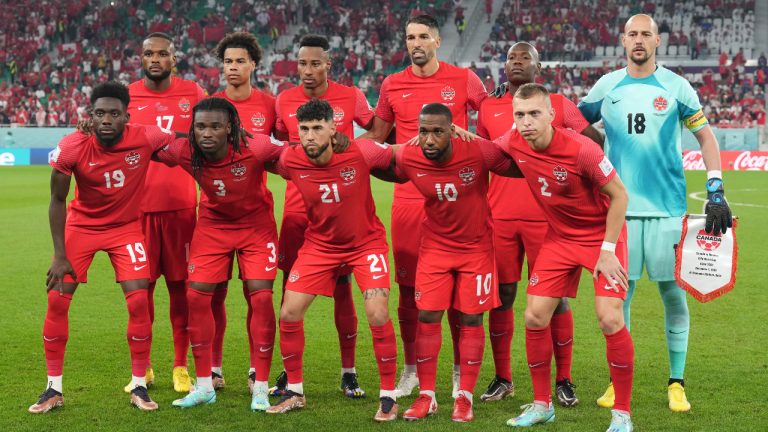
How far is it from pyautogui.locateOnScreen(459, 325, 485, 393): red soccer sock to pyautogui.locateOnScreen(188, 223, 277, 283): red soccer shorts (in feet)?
4.28

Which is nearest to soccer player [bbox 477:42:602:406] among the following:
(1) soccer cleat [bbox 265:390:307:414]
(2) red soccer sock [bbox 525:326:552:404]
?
(2) red soccer sock [bbox 525:326:552:404]

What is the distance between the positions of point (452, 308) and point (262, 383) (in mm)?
1347

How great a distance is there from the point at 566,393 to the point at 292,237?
213 centimetres

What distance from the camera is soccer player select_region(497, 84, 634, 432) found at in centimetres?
523

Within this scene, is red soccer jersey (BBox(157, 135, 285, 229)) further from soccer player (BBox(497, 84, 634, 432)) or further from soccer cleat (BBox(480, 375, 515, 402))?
soccer cleat (BBox(480, 375, 515, 402))

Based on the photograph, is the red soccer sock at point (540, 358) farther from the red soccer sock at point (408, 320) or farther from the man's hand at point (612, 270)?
the red soccer sock at point (408, 320)

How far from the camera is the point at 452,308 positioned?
6188mm

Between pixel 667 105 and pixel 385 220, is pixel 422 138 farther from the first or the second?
pixel 385 220

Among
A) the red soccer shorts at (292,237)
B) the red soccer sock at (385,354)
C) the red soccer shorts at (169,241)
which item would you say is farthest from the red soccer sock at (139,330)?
the red soccer sock at (385,354)

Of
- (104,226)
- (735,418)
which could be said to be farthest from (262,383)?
(735,418)

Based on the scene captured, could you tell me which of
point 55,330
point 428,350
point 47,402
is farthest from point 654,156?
point 47,402

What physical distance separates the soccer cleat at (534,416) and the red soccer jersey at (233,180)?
6.73 ft

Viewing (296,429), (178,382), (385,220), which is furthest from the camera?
(385,220)

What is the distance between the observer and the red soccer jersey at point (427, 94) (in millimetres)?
6477
